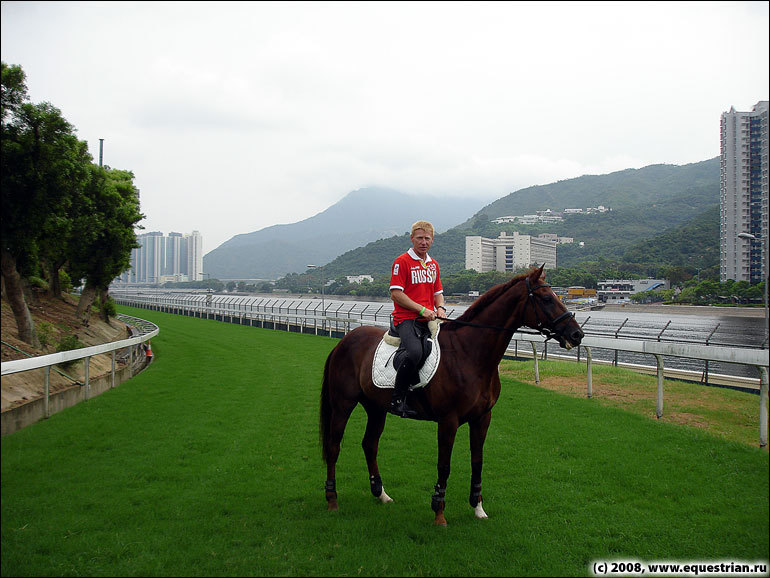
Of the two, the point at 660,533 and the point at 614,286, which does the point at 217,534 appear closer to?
the point at 660,533

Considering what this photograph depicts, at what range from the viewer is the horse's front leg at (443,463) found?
412cm

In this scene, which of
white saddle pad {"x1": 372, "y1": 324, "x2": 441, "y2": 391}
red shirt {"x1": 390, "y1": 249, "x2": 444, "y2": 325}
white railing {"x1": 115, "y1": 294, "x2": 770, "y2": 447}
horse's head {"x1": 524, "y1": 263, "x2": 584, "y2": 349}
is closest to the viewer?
horse's head {"x1": 524, "y1": 263, "x2": 584, "y2": 349}

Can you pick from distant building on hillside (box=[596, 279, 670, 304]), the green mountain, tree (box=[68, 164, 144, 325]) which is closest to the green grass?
tree (box=[68, 164, 144, 325])

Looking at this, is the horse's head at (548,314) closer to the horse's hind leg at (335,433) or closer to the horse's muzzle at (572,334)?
the horse's muzzle at (572,334)

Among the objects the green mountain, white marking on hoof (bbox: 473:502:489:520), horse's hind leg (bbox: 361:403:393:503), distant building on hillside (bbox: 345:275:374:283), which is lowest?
white marking on hoof (bbox: 473:502:489:520)

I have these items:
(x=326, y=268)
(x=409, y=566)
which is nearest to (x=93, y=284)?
(x=409, y=566)

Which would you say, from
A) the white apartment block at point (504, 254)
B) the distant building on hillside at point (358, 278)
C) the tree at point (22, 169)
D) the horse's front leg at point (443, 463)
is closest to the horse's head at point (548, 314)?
the horse's front leg at point (443, 463)

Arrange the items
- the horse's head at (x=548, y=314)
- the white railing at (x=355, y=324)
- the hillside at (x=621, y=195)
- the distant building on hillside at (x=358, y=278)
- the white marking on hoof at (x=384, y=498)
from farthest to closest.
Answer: the hillside at (x=621, y=195) → the distant building on hillside at (x=358, y=278) → the white railing at (x=355, y=324) → the white marking on hoof at (x=384, y=498) → the horse's head at (x=548, y=314)

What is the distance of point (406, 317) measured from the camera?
15.1 feet

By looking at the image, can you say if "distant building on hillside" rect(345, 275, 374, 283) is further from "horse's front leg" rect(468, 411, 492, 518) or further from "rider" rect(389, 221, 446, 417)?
"horse's front leg" rect(468, 411, 492, 518)

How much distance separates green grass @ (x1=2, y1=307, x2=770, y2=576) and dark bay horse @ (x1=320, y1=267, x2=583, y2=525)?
0.44m

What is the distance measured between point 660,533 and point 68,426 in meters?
4.38

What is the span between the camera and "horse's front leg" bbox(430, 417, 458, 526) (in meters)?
4.12

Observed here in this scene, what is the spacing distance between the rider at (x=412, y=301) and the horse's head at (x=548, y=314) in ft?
2.92
